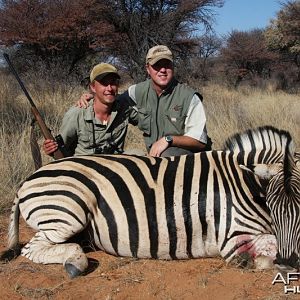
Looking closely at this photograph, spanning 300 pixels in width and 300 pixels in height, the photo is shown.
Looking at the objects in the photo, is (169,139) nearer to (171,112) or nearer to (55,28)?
(171,112)

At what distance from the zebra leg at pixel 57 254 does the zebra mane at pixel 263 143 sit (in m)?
1.25

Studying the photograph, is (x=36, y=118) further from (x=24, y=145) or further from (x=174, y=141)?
(x=24, y=145)

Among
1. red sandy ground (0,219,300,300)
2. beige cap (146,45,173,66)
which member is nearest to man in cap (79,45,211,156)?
beige cap (146,45,173,66)

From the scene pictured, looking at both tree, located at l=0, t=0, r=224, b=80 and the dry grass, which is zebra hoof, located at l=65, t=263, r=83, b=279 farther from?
tree, located at l=0, t=0, r=224, b=80

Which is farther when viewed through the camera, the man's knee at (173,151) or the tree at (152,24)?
the tree at (152,24)

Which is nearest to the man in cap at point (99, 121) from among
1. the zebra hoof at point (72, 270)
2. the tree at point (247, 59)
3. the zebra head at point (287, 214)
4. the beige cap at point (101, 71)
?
the beige cap at point (101, 71)

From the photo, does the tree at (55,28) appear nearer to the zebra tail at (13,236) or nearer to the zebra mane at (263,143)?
the zebra tail at (13,236)

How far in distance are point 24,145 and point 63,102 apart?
2899mm

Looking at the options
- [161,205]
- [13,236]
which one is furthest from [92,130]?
[161,205]

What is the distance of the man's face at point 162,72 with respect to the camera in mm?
4371

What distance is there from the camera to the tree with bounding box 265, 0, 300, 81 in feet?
74.7

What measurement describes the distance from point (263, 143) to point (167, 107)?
1318 mm

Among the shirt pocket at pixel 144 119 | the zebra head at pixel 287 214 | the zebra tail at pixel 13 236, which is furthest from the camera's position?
the shirt pocket at pixel 144 119

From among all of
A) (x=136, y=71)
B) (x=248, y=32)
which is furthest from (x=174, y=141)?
(x=248, y=32)
